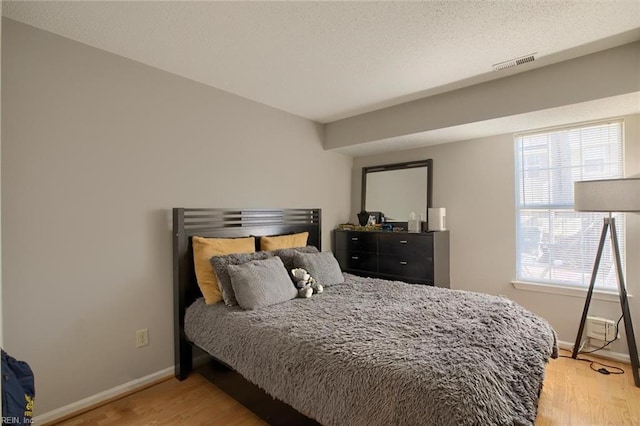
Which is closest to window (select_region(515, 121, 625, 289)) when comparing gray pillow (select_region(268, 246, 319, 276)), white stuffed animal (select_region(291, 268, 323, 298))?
white stuffed animal (select_region(291, 268, 323, 298))

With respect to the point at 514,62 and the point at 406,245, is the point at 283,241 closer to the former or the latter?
the point at 406,245

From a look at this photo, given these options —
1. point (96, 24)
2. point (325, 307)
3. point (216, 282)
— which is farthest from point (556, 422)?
point (96, 24)

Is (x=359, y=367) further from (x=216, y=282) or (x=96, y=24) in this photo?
(x=96, y=24)

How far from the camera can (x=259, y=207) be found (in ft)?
10.7

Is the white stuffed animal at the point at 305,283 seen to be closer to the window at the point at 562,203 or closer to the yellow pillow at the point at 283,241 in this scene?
the yellow pillow at the point at 283,241

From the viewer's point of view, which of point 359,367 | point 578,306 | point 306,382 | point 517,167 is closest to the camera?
point 359,367

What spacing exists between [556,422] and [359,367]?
150 cm

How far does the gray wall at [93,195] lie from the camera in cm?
191

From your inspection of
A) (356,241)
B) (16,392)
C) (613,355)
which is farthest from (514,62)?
(16,392)

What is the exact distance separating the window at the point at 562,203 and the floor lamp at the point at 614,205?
280 mm

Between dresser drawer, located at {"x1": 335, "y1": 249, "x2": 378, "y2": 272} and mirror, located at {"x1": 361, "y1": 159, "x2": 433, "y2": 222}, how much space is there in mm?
580

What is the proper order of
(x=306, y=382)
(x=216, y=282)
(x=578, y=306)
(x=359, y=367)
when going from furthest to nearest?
(x=578, y=306)
(x=216, y=282)
(x=306, y=382)
(x=359, y=367)

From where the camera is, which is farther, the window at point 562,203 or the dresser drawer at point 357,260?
the dresser drawer at point 357,260

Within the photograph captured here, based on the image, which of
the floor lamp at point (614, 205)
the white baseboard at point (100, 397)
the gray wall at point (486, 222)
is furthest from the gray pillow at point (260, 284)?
the floor lamp at point (614, 205)
